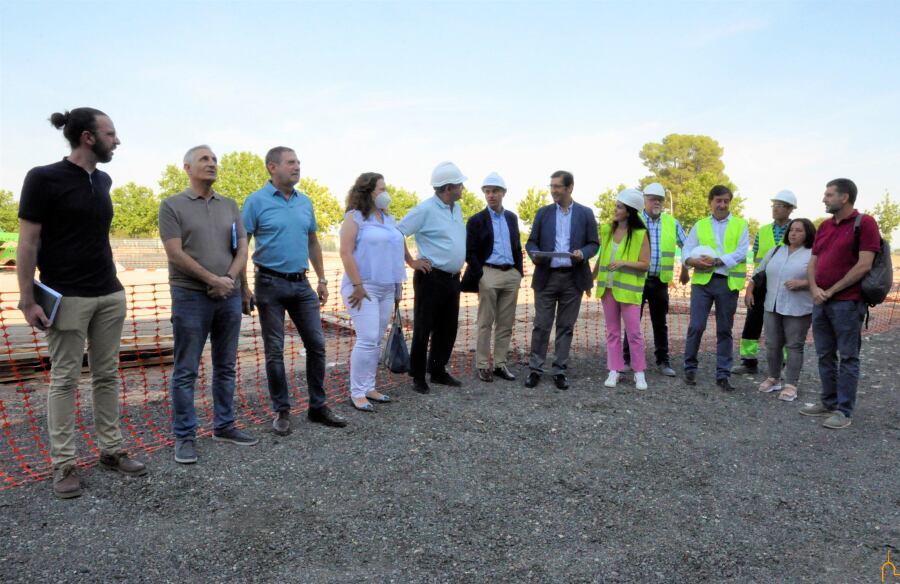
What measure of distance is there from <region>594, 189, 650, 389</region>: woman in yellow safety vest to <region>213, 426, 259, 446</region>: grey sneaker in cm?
333

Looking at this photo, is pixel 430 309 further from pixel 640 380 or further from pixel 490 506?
pixel 490 506

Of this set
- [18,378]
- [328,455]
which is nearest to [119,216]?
[18,378]

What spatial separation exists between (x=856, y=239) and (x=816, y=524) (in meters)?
2.53

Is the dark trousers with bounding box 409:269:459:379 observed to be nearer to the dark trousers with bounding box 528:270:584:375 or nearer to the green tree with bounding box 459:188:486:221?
the dark trousers with bounding box 528:270:584:375

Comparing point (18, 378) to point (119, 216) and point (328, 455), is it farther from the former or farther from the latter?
point (119, 216)

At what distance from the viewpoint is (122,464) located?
3.57m

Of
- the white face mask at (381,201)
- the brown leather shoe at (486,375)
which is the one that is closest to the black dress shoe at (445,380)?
the brown leather shoe at (486,375)

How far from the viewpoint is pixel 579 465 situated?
12.7ft

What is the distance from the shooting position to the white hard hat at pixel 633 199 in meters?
5.57

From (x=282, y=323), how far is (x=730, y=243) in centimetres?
430

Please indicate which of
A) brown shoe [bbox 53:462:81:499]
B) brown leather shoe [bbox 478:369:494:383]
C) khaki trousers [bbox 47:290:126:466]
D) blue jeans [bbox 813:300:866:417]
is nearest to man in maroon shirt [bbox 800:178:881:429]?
blue jeans [bbox 813:300:866:417]

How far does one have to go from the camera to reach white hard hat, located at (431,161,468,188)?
534 cm

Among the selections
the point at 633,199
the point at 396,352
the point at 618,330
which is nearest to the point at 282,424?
the point at 396,352

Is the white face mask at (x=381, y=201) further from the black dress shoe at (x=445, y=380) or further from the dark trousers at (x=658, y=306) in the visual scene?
the dark trousers at (x=658, y=306)
